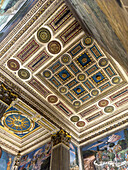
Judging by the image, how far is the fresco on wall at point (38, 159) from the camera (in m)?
8.38

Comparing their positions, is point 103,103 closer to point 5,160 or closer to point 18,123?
point 18,123

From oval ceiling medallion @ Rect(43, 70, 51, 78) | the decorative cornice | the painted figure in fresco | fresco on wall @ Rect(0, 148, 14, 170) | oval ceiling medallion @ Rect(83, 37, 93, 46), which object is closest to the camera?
oval ceiling medallion @ Rect(83, 37, 93, 46)

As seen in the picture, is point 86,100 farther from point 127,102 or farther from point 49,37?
→ point 49,37

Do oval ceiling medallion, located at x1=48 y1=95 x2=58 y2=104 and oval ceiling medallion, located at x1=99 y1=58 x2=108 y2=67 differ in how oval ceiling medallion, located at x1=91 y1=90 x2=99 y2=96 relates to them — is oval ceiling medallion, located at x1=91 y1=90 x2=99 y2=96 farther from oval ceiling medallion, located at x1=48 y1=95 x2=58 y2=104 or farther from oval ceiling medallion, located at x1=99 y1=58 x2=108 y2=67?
oval ceiling medallion, located at x1=48 y1=95 x2=58 y2=104

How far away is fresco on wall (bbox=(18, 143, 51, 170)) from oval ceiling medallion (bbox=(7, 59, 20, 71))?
514 centimetres

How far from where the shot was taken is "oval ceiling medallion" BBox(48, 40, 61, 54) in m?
6.50

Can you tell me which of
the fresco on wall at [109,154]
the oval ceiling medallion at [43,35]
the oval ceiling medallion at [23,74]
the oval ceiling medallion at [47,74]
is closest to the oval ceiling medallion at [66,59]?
the oval ceiling medallion at [47,74]

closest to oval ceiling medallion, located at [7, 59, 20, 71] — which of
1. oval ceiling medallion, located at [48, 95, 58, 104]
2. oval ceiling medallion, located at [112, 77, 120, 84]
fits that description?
oval ceiling medallion, located at [48, 95, 58, 104]

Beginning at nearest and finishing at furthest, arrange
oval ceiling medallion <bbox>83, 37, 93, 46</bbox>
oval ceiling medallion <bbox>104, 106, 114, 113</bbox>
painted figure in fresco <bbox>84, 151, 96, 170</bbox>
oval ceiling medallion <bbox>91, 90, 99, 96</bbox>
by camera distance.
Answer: oval ceiling medallion <bbox>83, 37, 93, 46</bbox>
painted figure in fresco <bbox>84, 151, 96, 170</bbox>
oval ceiling medallion <bbox>91, 90, 99, 96</bbox>
oval ceiling medallion <bbox>104, 106, 114, 113</bbox>

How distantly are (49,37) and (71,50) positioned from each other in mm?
1167

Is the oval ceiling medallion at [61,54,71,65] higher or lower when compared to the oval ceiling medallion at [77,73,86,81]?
higher

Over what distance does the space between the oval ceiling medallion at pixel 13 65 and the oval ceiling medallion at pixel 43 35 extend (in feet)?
5.40

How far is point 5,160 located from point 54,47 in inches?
313

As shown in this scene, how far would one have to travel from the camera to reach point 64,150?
26.5 feet
